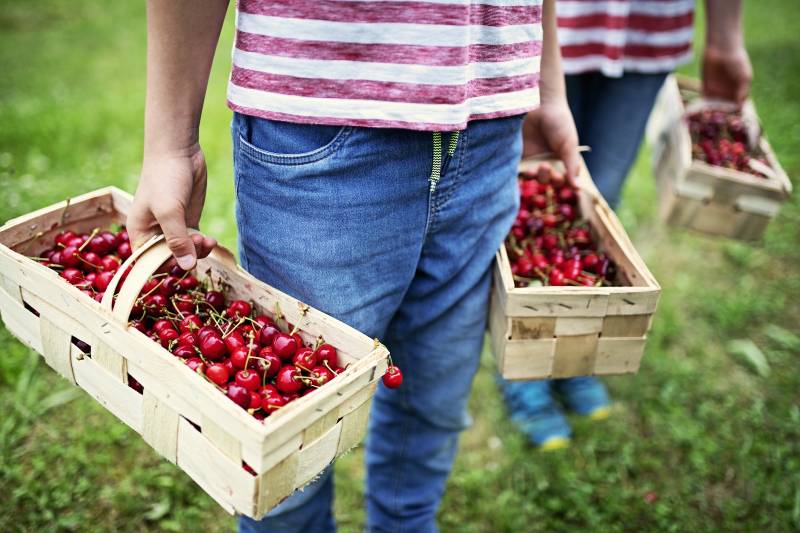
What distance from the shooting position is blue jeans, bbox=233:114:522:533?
1.18m

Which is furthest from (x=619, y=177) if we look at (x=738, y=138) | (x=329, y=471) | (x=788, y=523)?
(x=329, y=471)

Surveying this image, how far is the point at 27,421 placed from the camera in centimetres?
248

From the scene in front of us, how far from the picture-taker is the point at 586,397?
2799mm

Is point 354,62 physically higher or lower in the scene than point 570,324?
higher

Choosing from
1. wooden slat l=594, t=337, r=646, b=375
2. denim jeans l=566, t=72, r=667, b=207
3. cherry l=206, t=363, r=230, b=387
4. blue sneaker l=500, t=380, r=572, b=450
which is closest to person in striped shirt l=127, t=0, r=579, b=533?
cherry l=206, t=363, r=230, b=387

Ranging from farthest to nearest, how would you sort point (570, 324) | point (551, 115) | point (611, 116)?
point (611, 116) < point (551, 115) < point (570, 324)

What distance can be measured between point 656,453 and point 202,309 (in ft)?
6.79

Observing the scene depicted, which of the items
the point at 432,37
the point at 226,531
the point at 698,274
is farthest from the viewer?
the point at 698,274

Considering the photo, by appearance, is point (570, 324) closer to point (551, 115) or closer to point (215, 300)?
point (551, 115)

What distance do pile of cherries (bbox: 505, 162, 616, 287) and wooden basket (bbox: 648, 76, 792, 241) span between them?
2.49 feet

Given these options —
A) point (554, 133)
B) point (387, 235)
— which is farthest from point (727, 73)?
point (387, 235)

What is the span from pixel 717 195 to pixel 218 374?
2242mm

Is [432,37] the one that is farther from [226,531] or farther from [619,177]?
[226,531]

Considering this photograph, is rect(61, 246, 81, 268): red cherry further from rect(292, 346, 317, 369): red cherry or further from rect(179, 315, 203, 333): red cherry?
rect(292, 346, 317, 369): red cherry
